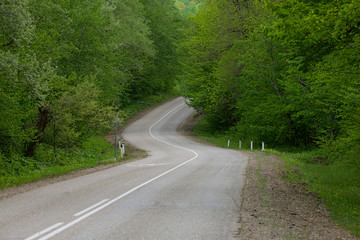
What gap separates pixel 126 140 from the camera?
108 ft

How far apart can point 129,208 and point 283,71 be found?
66.9 ft

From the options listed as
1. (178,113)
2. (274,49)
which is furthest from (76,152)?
(178,113)

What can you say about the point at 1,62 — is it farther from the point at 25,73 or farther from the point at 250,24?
the point at 250,24

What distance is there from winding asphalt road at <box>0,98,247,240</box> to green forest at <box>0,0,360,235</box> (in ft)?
10.9

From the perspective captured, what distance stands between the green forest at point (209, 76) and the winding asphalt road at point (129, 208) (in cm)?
333

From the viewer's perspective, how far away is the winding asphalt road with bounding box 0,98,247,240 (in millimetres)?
5551

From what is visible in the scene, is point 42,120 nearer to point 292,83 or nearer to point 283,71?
point 292,83

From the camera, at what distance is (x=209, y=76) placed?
36969 mm

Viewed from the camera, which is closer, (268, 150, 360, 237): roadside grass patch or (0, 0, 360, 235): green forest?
(268, 150, 360, 237): roadside grass patch

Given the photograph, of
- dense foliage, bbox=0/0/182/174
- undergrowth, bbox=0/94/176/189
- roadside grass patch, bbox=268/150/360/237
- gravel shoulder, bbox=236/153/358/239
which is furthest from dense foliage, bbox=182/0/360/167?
undergrowth, bbox=0/94/176/189

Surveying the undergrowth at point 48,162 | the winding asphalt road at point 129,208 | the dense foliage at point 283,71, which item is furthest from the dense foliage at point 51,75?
Answer: the dense foliage at point 283,71

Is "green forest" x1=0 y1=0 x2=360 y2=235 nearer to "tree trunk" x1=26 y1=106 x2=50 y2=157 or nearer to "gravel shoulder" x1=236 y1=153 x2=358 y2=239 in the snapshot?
"tree trunk" x1=26 y1=106 x2=50 y2=157

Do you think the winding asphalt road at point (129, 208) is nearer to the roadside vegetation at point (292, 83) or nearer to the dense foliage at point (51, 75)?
the roadside vegetation at point (292, 83)

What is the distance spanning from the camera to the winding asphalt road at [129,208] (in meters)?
5.55
